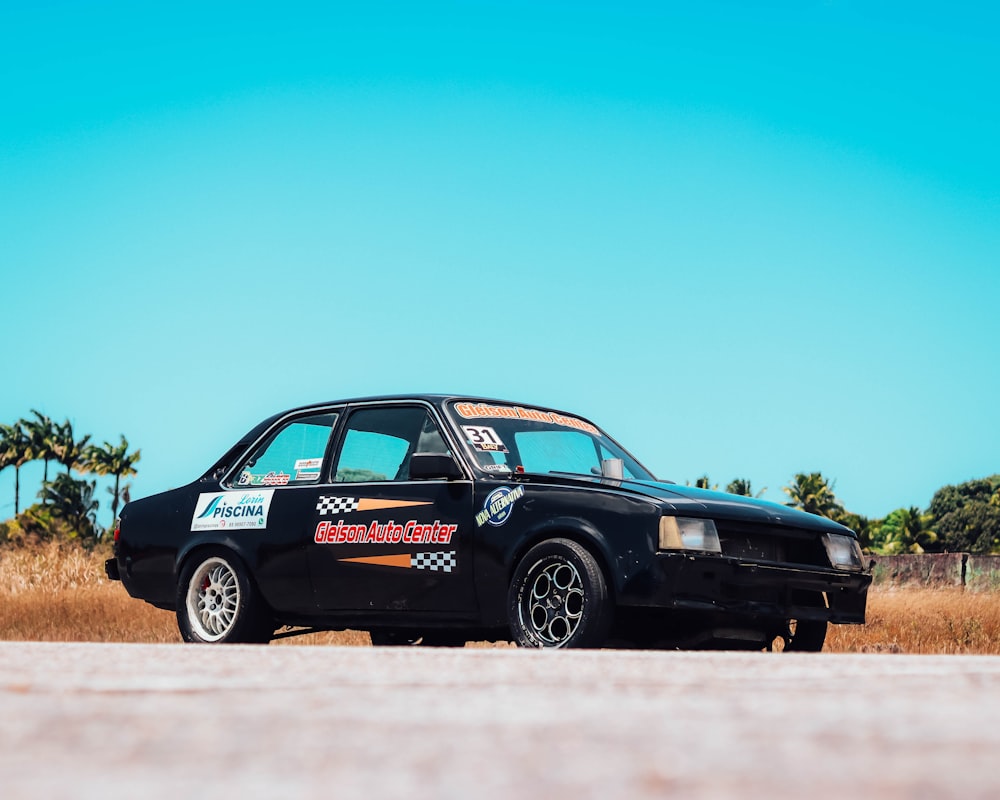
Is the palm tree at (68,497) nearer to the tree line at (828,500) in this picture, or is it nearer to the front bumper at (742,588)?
the tree line at (828,500)

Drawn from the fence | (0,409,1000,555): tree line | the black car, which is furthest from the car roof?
(0,409,1000,555): tree line

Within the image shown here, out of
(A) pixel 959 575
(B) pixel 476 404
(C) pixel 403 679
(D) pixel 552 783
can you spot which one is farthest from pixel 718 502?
(A) pixel 959 575

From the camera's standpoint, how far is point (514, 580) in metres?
7.39

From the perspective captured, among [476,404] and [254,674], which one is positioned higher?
[476,404]

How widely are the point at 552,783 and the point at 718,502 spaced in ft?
17.3

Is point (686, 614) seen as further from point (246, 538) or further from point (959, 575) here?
point (959, 575)

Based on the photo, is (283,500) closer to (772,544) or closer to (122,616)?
(772,544)

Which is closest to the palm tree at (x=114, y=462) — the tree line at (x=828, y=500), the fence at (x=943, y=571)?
the tree line at (x=828, y=500)

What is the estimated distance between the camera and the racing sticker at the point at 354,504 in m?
8.16

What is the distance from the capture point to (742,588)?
23.9 ft

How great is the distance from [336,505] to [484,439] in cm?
100

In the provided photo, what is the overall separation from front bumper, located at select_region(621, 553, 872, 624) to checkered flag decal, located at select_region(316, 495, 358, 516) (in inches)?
82.1

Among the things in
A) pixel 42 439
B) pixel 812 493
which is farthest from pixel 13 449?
pixel 812 493

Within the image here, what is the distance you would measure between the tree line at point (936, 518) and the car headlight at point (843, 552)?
77.0 m
